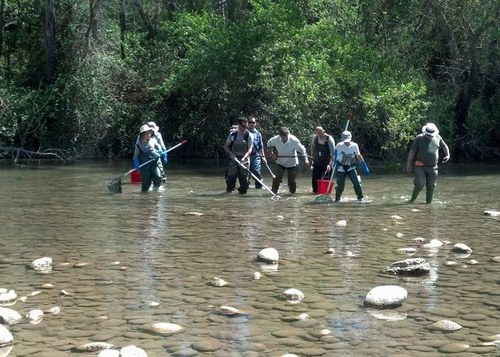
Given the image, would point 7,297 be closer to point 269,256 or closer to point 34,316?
point 34,316

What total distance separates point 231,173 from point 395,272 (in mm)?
9860

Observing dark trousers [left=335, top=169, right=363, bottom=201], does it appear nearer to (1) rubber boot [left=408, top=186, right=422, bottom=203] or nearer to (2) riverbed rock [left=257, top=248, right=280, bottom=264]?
(1) rubber boot [left=408, top=186, right=422, bottom=203]

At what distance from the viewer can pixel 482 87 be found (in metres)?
33.0

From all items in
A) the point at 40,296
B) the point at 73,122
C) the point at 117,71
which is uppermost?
the point at 117,71

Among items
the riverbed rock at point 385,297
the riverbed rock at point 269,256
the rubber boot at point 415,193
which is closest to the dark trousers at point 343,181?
the rubber boot at point 415,193

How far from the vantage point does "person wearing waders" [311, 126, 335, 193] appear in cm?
1845

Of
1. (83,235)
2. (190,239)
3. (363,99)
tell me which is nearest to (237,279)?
(190,239)

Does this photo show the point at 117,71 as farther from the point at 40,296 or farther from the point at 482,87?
the point at 40,296

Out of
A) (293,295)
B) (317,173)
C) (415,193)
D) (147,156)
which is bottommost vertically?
(293,295)

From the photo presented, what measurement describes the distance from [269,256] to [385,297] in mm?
2473

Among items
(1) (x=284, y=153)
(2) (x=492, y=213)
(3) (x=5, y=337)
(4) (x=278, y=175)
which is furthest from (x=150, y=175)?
(3) (x=5, y=337)

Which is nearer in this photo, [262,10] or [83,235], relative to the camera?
[83,235]

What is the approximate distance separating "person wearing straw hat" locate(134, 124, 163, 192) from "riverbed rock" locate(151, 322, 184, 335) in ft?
37.0

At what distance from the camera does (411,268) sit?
925 cm
